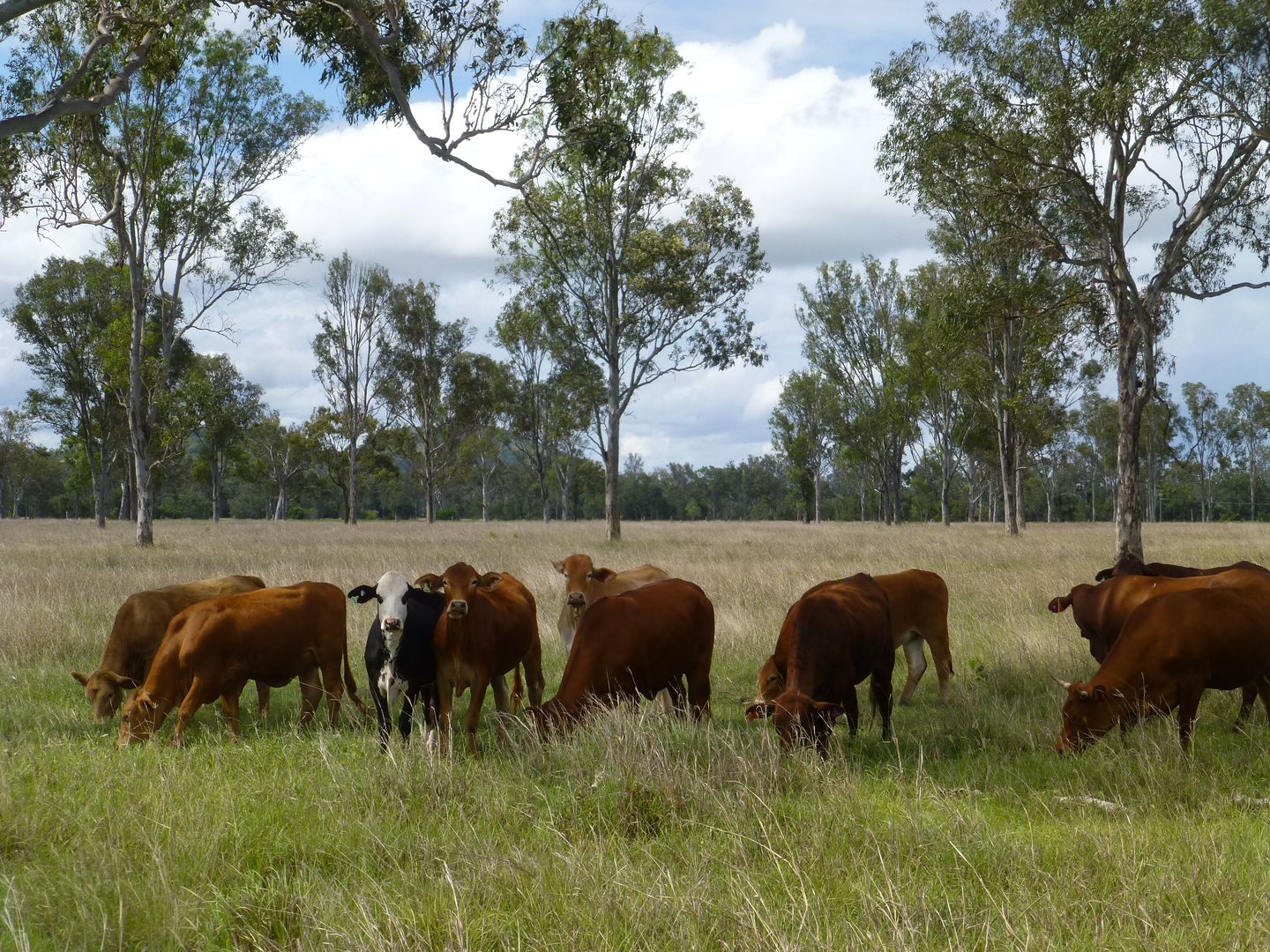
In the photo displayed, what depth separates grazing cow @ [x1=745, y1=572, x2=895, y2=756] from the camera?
5738mm

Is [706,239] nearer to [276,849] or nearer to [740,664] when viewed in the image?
[740,664]

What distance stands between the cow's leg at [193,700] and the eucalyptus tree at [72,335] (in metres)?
39.4

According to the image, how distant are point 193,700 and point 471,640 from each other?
6.68 feet

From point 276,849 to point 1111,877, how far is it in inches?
147

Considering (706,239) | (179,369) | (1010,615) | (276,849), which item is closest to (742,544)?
(706,239)

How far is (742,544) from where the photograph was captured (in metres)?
26.5

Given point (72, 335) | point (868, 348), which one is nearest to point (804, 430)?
point (868, 348)

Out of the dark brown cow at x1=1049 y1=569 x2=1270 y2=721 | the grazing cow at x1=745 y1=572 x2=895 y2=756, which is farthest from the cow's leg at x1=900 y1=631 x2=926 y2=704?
the grazing cow at x1=745 y1=572 x2=895 y2=756

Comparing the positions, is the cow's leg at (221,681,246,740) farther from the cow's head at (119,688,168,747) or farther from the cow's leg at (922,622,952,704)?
the cow's leg at (922,622,952,704)

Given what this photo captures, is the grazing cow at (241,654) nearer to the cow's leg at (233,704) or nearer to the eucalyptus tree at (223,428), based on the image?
the cow's leg at (233,704)

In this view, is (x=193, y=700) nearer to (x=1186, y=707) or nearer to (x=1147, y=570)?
(x=1186, y=707)

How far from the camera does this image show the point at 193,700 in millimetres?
6703

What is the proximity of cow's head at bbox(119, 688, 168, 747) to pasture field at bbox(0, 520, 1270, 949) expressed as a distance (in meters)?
0.25

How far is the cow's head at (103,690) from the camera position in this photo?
7316 mm
